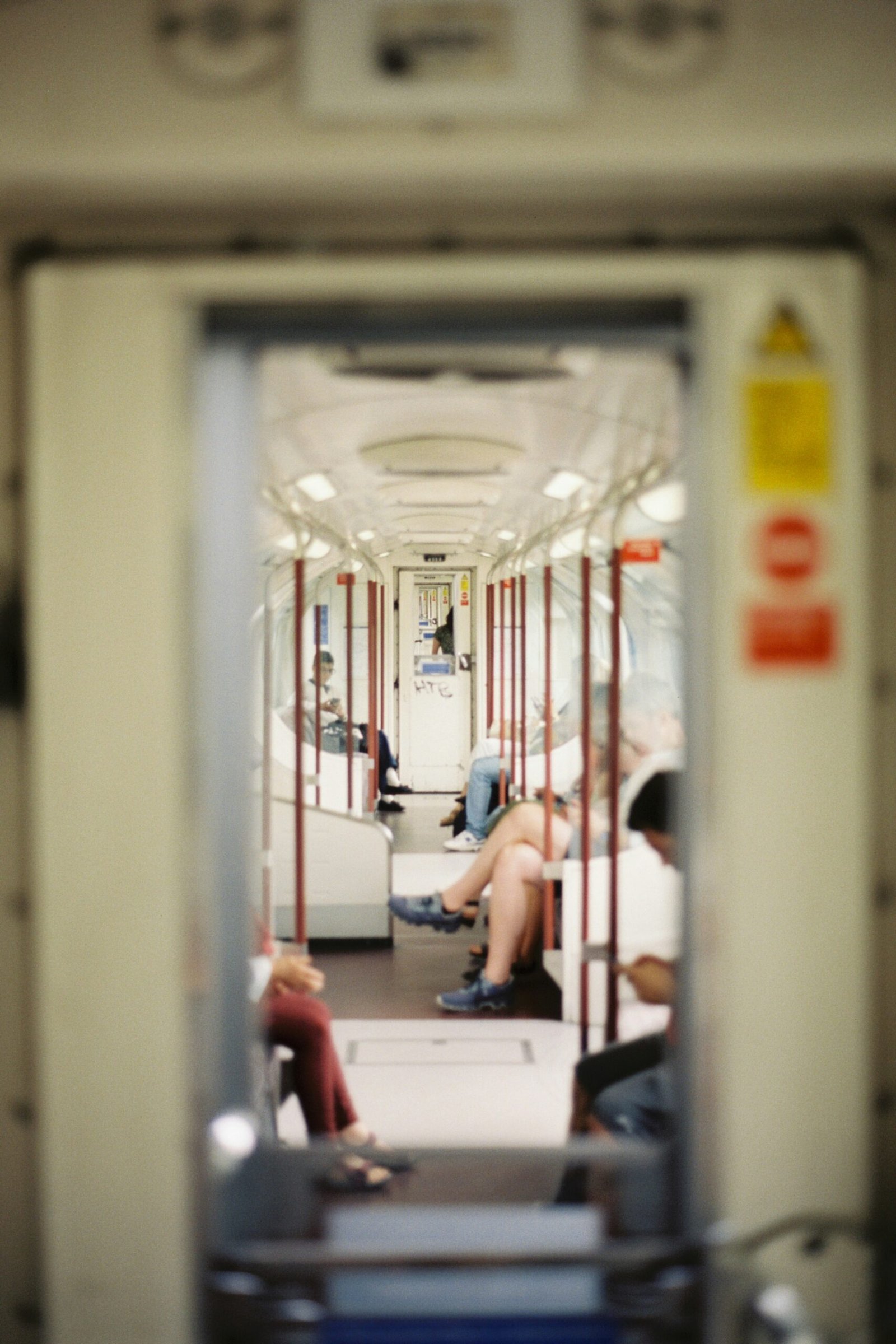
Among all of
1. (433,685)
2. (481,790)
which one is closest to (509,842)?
(481,790)

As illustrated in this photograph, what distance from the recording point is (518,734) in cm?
898

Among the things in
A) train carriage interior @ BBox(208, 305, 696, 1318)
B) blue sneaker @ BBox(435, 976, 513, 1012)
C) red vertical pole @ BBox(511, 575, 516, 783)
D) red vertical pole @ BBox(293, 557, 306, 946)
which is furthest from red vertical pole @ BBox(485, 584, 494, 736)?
red vertical pole @ BBox(293, 557, 306, 946)

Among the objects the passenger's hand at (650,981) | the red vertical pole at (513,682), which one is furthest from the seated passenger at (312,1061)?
the red vertical pole at (513,682)

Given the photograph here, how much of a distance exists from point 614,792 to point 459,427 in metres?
1.63

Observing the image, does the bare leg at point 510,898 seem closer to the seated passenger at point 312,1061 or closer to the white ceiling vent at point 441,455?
the seated passenger at point 312,1061

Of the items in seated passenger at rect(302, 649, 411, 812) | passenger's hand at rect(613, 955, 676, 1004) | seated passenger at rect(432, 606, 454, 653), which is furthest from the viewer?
seated passenger at rect(432, 606, 454, 653)

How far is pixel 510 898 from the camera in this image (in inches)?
211

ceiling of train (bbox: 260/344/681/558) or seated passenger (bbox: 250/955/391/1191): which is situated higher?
ceiling of train (bbox: 260/344/681/558)

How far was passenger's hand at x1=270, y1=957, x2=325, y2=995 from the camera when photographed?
3.44 m

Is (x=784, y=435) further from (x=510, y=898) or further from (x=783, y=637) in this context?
(x=510, y=898)

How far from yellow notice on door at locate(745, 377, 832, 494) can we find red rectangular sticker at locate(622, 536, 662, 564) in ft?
11.4

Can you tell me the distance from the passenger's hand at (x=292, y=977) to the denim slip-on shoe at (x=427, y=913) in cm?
234

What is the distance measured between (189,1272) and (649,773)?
2453 mm

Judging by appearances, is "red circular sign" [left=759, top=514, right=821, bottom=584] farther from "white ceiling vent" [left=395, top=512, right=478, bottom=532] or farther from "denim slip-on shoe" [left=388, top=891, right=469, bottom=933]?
"white ceiling vent" [left=395, top=512, right=478, bottom=532]
